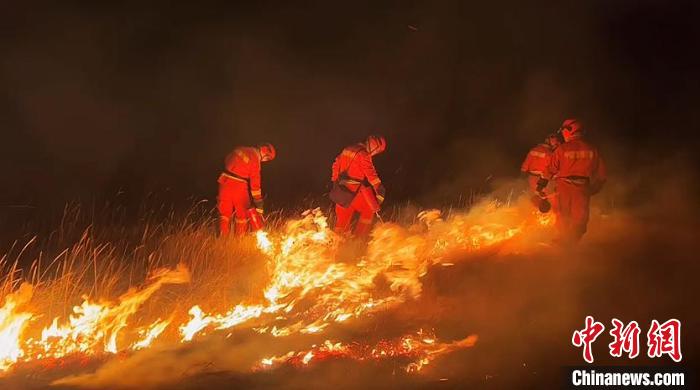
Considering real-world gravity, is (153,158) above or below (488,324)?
above

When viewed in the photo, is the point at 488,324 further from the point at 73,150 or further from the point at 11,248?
the point at 73,150

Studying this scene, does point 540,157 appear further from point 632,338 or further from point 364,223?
point 632,338

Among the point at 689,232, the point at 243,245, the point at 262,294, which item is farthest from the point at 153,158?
the point at 689,232

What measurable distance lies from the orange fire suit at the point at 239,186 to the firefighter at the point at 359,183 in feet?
3.57

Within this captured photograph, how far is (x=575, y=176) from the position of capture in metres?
7.49

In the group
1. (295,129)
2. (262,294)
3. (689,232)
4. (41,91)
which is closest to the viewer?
(262,294)

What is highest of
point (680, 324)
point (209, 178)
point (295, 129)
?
point (295, 129)

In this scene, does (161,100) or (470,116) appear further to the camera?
(470,116)

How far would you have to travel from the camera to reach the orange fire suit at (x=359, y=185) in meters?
7.87

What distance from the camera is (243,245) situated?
7.53m

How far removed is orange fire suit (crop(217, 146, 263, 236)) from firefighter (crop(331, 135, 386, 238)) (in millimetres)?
1088

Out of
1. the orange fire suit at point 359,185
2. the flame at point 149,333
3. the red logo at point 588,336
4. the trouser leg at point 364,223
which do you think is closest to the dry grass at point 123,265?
the flame at point 149,333

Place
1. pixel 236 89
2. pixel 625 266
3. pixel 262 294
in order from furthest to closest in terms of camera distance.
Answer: pixel 236 89
pixel 625 266
pixel 262 294

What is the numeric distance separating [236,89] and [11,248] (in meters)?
4.92
